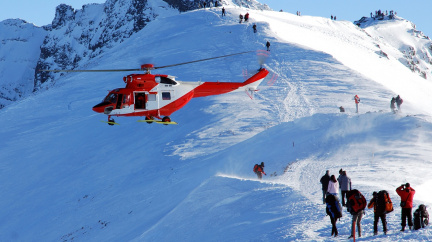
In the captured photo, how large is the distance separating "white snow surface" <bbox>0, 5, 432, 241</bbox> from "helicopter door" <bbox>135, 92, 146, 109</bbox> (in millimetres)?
1632

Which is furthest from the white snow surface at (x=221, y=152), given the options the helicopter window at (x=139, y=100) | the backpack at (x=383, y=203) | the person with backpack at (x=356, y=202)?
the helicopter window at (x=139, y=100)

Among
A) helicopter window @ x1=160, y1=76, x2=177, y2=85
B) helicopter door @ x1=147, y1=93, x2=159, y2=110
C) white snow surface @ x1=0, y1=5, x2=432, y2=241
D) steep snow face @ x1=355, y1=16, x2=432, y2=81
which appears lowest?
white snow surface @ x1=0, y1=5, x2=432, y2=241

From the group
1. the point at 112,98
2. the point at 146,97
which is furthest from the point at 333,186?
the point at 112,98

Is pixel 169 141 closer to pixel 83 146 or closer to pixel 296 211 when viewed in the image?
pixel 83 146

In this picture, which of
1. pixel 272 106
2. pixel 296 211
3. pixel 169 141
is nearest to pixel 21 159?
pixel 169 141

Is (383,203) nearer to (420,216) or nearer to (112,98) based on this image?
(420,216)

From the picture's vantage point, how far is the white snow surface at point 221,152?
21297mm

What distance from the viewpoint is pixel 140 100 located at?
23406mm

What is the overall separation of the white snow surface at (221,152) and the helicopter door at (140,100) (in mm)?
1632

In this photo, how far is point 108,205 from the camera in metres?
32.2

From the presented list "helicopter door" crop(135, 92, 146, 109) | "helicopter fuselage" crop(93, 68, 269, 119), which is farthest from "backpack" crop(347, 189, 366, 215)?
"helicopter door" crop(135, 92, 146, 109)

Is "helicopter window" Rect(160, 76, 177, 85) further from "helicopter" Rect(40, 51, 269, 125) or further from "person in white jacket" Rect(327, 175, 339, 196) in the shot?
"person in white jacket" Rect(327, 175, 339, 196)

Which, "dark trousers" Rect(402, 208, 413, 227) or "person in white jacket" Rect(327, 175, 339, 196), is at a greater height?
"person in white jacket" Rect(327, 175, 339, 196)

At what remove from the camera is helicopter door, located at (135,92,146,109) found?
23.3 m
